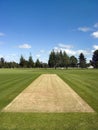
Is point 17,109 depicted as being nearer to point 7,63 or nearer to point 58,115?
point 58,115

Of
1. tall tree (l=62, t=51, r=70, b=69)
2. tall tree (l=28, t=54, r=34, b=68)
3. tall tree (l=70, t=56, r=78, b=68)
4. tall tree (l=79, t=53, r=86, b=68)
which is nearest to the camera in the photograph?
tall tree (l=62, t=51, r=70, b=69)

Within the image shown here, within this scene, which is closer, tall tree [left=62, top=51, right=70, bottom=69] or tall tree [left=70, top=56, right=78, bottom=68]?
tall tree [left=62, top=51, right=70, bottom=69]

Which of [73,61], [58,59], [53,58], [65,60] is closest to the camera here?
[53,58]

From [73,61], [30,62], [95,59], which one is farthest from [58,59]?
[95,59]

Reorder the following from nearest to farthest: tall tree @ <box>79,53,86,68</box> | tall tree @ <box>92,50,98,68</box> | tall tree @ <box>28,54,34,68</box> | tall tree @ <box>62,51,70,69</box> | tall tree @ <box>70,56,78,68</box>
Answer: tall tree @ <box>62,51,70,69</box> < tall tree @ <box>92,50,98,68</box> < tall tree @ <box>79,53,86,68</box> < tall tree @ <box>70,56,78,68</box> < tall tree @ <box>28,54,34,68</box>

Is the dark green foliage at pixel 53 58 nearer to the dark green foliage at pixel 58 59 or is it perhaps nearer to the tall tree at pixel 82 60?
the dark green foliage at pixel 58 59

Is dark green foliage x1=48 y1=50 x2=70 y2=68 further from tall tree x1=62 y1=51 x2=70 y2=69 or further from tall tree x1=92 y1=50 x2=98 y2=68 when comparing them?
tall tree x1=92 y1=50 x2=98 y2=68

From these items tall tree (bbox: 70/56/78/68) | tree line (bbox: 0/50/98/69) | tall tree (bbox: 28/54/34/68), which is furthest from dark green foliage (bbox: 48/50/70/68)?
tall tree (bbox: 28/54/34/68)

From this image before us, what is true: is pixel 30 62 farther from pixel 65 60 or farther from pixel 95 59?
pixel 95 59

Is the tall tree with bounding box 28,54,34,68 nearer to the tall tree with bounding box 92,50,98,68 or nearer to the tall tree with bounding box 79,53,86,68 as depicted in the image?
the tall tree with bounding box 79,53,86,68

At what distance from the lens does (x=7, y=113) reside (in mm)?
8117

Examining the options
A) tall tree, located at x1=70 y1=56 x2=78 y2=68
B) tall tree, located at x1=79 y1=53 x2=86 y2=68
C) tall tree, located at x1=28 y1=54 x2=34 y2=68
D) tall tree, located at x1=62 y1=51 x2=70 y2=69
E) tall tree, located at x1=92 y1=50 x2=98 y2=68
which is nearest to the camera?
tall tree, located at x1=62 y1=51 x2=70 y2=69

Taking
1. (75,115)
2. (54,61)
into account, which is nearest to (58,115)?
(75,115)

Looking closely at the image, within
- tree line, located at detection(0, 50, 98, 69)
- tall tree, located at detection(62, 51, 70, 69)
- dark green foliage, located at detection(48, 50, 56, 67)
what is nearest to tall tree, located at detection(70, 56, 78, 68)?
tree line, located at detection(0, 50, 98, 69)
